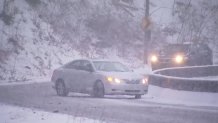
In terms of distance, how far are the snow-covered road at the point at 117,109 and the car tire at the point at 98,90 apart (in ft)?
1.63

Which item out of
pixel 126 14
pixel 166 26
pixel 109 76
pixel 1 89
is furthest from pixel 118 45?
pixel 109 76

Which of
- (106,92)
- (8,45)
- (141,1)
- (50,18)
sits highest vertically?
(141,1)

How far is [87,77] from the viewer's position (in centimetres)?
2088

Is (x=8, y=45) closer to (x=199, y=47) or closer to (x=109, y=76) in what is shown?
(x=199, y=47)

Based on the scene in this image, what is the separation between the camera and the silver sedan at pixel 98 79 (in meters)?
19.9

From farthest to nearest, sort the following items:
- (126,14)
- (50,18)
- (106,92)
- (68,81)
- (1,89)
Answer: (126,14)
(50,18)
(1,89)
(68,81)
(106,92)

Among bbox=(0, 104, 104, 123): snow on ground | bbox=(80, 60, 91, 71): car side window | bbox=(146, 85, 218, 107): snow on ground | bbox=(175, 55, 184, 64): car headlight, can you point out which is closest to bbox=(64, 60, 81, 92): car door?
bbox=(80, 60, 91, 71): car side window

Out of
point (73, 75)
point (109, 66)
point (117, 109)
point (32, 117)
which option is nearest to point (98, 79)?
point (109, 66)

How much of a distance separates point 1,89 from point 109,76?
22.0 feet

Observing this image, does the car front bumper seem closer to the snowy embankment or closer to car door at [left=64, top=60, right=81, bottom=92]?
the snowy embankment

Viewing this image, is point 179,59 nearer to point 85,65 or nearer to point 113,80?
point 85,65

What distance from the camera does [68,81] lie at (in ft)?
71.9

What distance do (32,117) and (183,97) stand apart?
7.07 m

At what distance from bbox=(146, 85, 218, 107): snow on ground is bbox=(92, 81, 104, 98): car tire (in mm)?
1697
